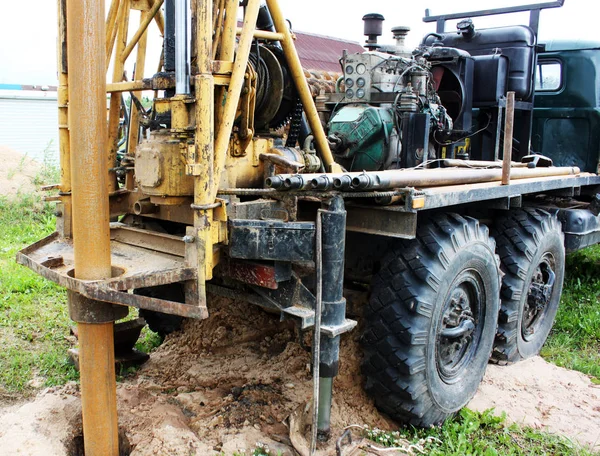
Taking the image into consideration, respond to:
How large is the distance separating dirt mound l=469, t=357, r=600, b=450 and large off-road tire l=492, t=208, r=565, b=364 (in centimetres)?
20

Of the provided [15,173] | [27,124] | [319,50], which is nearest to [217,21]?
[319,50]

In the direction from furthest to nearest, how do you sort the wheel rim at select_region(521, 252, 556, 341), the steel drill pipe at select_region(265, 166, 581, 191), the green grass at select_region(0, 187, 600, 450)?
the wheel rim at select_region(521, 252, 556, 341), the green grass at select_region(0, 187, 600, 450), the steel drill pipe at select_region(265, 166, 581, 191)

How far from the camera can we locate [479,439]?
3.63 m

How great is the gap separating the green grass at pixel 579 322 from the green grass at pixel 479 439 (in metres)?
1.03

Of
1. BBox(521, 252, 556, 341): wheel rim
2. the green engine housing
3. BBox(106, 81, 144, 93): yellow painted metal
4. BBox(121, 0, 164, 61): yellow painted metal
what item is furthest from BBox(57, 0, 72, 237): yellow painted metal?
BBox(521, 252, 556, 341): wheel rim

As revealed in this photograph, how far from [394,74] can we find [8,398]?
10.9 feet

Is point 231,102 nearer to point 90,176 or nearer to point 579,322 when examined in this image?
point 90,176

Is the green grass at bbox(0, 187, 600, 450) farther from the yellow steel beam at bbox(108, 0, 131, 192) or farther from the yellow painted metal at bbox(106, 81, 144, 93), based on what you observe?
the yellow painted metal at bbox(106, 81, 144, 93)

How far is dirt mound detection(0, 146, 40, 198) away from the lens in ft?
32.2

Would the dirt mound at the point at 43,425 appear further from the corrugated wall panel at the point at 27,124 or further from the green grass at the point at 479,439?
the corrugated wall panel at the point at 27,124

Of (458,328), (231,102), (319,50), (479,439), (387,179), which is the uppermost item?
(319,50)

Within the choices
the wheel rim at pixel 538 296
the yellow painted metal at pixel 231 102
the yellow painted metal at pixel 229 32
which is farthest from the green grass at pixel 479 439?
the yellow painted metal at pixel 229 32

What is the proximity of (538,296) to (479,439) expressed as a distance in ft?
4.91

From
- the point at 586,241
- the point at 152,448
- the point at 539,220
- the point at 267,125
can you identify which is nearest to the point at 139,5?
the point at 267,125
